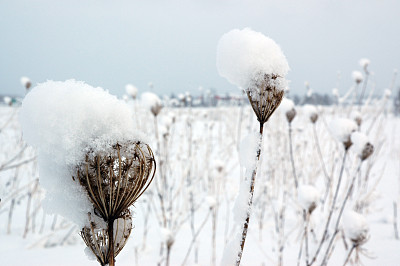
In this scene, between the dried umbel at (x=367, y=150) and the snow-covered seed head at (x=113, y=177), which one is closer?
the snow-covered seed head at (x=113, y=177)

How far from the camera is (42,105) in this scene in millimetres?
368

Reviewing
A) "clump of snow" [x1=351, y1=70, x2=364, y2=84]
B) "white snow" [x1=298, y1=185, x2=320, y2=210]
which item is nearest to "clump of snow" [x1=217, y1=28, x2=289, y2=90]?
"white snow" [x1=298, y1=185, x2=320, y2=210]

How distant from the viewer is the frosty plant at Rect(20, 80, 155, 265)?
0.36m

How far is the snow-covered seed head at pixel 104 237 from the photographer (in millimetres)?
358

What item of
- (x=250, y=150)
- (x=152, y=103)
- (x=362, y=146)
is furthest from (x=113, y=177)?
(x=152, y=103)

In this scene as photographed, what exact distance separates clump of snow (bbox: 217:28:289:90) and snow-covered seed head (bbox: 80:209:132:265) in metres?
0.31

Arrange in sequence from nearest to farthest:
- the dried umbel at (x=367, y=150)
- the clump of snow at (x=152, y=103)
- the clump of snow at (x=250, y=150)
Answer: the clump of snow at (x=250, y=150) < the dried umbel at (x=367, y=150) < the clump of snow at (x=152, y=103)

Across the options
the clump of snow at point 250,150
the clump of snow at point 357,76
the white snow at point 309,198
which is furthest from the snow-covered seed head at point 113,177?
the clump of snow at point 357,76

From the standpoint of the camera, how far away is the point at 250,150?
50 centimetres

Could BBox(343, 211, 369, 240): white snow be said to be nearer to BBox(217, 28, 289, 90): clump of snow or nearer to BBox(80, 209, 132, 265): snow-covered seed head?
BBox(217, 28, 289, 90): clump of snow

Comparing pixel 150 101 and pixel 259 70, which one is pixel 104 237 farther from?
pixel 150 101

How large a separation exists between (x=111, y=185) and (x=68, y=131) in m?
0.09

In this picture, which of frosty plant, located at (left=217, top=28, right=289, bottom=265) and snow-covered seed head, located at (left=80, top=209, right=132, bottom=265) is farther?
frosty plant, located at (left=217, top=28, right=289, bottom=265)

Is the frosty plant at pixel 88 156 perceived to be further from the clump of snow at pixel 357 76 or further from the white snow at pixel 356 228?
the clump of snow at pixel 357 76
